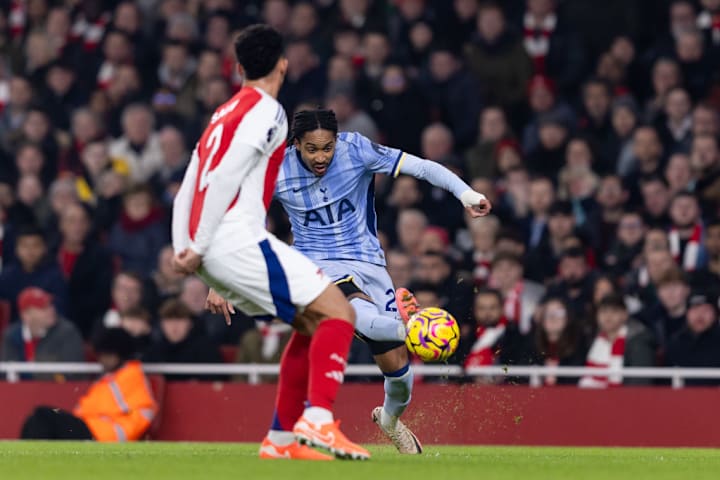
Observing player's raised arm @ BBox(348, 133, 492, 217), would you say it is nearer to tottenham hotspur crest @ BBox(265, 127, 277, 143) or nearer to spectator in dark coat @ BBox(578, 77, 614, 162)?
tottenham hotspur crest @ BBox(265, 127, 277, 143)

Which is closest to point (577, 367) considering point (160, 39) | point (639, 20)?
point (639, 20)

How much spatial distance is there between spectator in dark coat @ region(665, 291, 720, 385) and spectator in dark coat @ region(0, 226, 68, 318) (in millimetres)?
5636

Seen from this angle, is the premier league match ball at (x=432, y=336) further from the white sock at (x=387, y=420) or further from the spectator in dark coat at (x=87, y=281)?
the spectator in dark coat at (x=87, y=281)

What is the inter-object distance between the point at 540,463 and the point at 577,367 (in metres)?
4.32

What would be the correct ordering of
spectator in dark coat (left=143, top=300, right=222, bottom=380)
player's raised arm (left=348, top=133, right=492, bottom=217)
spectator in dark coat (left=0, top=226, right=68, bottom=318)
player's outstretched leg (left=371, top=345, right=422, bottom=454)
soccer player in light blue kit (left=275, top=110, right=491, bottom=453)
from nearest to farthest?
player's raised arm (left=348, top=133, right=492, bottom=217)
soccer player in light blue kit (left=275, top=110, right=491, bottom=453)
player's outstretched leg (left=371, top=345, right=422, bottom=454)
spectator in dark coat (left=143, top=300, right=222, bottom=380)
spectator in dark coat (left=0, top=226, right=68, bottom=318)

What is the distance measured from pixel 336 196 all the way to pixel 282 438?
1896 millimetres

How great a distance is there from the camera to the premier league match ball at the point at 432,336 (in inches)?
373

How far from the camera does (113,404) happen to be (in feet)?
44.9

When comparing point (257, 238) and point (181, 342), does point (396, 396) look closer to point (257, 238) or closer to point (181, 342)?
point (257, 238)

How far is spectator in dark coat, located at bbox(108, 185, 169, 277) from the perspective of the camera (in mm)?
16000

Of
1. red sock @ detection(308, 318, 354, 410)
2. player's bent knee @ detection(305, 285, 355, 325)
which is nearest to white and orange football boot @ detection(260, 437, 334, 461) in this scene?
red sock @ detection(308, 318, 354, 410)

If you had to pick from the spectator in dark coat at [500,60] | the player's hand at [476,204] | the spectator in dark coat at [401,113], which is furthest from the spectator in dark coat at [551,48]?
the player's hand at [476,204]

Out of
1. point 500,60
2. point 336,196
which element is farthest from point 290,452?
point 500,60

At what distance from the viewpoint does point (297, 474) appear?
7.66m
